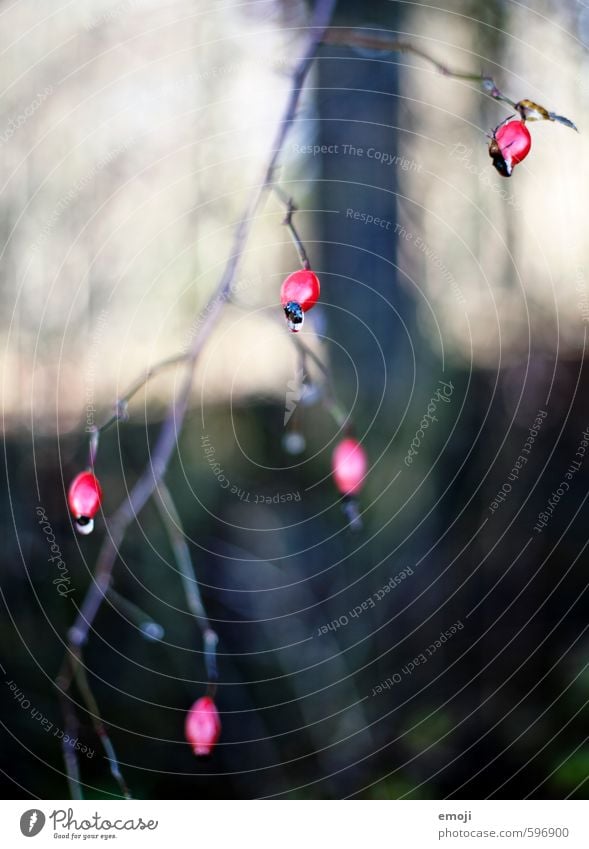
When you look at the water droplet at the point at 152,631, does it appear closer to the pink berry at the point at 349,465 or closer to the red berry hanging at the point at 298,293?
the pink berry at the point at 349,465

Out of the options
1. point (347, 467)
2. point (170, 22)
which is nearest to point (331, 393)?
point (347, 467)

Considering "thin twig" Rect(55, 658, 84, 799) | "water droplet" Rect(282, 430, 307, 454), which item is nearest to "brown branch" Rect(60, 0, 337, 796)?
"thin twig" Rect(55, 658, 84, 799)

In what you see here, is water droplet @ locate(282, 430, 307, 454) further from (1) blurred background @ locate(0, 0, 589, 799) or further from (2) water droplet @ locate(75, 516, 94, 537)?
(2) water droplet @ locate(75, 516, 94, 537)

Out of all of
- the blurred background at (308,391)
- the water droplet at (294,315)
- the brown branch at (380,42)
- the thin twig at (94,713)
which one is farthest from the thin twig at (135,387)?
the brown branch at (380,42)

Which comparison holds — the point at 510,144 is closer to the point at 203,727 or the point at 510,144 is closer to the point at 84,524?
the point at 84,524

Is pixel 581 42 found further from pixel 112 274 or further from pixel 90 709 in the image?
pixel 90 709
